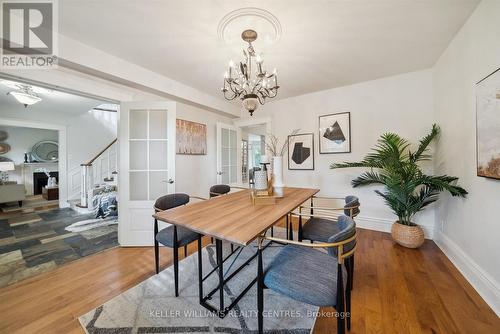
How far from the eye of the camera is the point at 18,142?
602cm

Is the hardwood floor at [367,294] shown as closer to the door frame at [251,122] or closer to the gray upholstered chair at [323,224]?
the gray upholstered chair at [323,224]

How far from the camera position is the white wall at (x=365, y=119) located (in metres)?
2.75

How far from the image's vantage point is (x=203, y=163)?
12.5 feet

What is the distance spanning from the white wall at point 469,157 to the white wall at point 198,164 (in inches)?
145

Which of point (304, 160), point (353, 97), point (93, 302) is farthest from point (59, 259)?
point (353, 97)

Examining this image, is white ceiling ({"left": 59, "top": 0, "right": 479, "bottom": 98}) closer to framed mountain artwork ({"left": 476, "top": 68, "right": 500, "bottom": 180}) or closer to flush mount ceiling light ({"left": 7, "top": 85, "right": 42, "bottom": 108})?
framed mountain artwork ({"left": 476, "top": 68, "right": 500, "bottom": 180})

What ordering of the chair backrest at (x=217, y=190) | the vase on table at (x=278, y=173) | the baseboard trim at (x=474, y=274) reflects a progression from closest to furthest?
the baseboard trim at (x=474, y=274) < the vase on table at (x=278, y=173) < the chair backrest at (x=217, y=190)

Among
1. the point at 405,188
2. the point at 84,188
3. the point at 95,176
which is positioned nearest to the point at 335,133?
the point at 405,188

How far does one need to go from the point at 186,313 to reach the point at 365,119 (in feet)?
11.8

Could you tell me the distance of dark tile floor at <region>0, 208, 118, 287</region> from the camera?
6.88 ft

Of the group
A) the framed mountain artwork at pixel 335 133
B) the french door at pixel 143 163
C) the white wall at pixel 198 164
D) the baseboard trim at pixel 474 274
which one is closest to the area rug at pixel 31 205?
the french door at pixel 143 163

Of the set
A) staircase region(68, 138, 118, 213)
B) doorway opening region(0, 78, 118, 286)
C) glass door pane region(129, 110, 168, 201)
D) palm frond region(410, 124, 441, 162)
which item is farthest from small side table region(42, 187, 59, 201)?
palm frond region(410, 124, 441, 162)

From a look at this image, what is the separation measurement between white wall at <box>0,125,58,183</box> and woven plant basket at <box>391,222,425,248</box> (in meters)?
10.2

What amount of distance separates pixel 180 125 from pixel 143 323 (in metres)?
2.79
